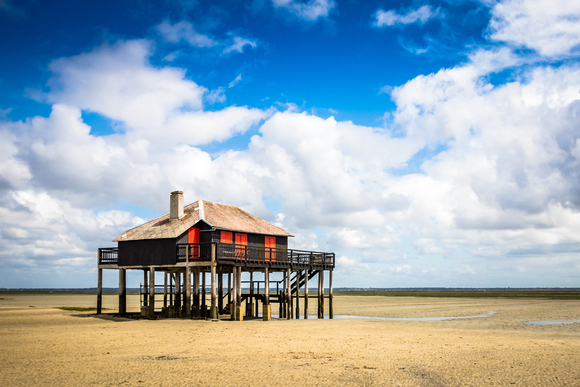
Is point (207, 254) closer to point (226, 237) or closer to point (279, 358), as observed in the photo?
point (226, 237)

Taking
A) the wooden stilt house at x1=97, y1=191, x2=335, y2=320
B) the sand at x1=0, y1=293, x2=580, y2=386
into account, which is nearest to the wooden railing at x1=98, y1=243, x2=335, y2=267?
the wooden stilt house at x1=97, y1=191, x2=335, y2=320

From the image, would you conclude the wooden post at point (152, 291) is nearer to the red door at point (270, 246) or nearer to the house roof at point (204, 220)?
the house roof at point (204, 220)

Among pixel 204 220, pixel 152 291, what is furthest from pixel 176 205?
pixel 152 291

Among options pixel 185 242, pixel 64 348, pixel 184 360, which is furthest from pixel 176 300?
pixel 184 360

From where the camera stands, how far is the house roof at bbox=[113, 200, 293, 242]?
29750mm

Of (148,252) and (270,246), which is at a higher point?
(270,246)

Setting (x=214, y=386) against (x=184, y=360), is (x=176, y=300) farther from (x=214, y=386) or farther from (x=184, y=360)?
(x=214, y=386)

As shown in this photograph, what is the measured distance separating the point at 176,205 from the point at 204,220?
290cm

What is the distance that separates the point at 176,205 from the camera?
31328 millimetres

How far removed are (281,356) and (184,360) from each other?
9.85ft

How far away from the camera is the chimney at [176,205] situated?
103 ft

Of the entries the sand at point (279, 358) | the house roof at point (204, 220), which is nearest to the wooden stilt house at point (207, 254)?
the house roof at point (204, 220)

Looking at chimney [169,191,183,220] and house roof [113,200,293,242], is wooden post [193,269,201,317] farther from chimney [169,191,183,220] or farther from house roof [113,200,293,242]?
chimney [169,191,183,220]

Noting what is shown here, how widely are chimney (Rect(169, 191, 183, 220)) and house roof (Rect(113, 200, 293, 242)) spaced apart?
1.21 ft
